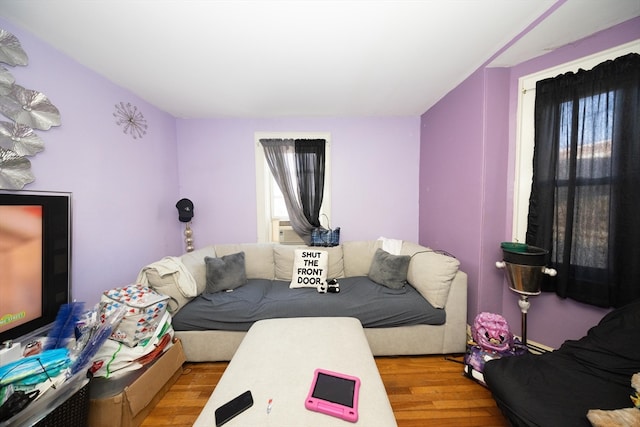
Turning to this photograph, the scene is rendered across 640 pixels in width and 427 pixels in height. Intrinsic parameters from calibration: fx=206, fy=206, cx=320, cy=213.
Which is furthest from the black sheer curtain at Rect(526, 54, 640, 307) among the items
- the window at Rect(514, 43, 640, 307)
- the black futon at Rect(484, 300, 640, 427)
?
the black futon at Rect(484, 300, 640, 427)

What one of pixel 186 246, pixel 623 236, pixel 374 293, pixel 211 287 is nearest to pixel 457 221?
pixel 623 236

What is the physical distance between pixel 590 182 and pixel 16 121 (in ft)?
12.9

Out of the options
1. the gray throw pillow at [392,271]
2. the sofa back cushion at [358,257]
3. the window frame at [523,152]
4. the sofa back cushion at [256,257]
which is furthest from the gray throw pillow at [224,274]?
the window frame at [523,152]

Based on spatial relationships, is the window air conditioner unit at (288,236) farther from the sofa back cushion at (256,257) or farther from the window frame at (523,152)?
the window frame at (523,152)

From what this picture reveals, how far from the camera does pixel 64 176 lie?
61.7 inches

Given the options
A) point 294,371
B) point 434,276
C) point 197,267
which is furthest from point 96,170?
point 434,276

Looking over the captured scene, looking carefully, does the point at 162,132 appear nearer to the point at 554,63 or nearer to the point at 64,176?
the point at 64,176

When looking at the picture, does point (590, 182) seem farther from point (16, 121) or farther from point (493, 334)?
point (16, 121)

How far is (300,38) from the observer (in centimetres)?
148

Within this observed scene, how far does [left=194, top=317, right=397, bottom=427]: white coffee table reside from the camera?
0.87m

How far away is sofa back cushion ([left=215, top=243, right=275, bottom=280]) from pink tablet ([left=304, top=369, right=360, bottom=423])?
158 cm

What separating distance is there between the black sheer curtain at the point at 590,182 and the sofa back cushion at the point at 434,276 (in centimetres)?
72

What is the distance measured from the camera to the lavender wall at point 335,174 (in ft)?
9.46

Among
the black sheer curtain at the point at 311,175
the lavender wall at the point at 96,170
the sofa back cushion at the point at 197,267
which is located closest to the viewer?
the lavender wall at the point at 96,170
